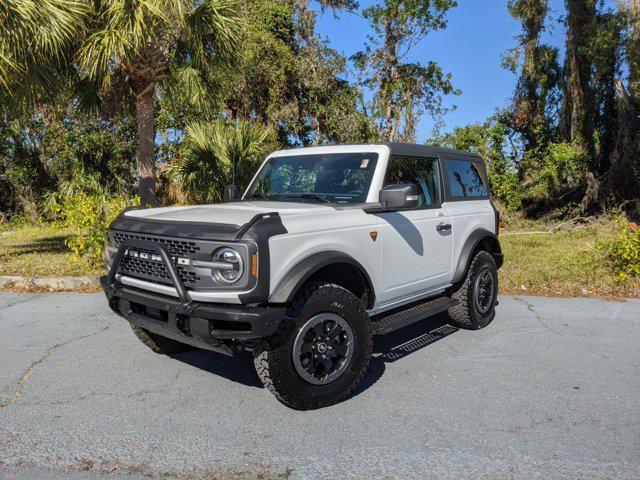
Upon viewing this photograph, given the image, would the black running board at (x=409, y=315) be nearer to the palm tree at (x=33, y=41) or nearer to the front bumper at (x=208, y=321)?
the front bumper at (x=208, y=321)

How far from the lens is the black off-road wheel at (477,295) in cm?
525

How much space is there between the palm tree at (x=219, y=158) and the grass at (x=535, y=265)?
10.5 ft

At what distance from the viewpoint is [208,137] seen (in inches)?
454

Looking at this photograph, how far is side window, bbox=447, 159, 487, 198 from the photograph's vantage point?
17.1 ft

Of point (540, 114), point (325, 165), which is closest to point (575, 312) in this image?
point (325, 165)

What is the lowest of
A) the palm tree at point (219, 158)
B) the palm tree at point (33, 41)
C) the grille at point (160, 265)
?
the grille at point (160, 265)

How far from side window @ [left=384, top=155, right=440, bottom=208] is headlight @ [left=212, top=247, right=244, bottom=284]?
67.4 inches

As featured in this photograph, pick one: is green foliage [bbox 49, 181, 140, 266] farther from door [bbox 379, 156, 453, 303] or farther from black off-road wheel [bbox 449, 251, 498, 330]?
black off-road wheel [bbox 449, 251, 498, 330]

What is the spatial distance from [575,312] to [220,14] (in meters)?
7.94

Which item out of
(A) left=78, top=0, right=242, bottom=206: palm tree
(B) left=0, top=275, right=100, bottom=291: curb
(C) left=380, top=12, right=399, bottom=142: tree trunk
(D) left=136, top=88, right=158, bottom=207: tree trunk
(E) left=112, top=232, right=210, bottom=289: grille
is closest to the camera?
(E) left=112, top=232, right=210, bottom=289: grille

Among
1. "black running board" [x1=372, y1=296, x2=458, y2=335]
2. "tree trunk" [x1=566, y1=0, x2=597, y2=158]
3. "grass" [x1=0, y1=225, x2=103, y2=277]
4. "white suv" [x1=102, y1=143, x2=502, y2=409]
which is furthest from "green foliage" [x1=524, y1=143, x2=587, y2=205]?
"grass" [x1=0, y1=225, x2=103, y2=277]

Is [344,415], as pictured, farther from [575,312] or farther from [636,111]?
[636,111]

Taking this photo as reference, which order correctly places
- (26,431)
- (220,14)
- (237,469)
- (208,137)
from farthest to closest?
(208,137)
(220,14)
(26,431)
(237,469)

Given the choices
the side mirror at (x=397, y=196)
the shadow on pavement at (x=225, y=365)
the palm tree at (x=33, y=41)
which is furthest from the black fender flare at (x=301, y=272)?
the palm tree at (x=33, y=41)
